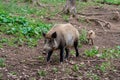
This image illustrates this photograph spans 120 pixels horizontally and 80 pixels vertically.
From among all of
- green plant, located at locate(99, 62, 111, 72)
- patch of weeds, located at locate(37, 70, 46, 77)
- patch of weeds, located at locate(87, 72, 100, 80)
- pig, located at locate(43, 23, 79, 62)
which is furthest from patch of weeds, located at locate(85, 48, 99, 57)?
patch of weeds, located at locate(37, 70, 46, 77)

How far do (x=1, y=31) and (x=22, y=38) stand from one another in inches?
36.2

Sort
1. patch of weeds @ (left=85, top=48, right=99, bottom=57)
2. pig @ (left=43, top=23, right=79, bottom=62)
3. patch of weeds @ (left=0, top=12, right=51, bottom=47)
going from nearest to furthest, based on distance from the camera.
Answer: pig @ (left=43, top=23, right=79, bottom=62), patch of weeds @ (left=85, top=48, right=99, bottom=57), patch of weeds @ (left=0, top=12, right=51, bottom=47)

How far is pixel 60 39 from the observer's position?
807 centimetres

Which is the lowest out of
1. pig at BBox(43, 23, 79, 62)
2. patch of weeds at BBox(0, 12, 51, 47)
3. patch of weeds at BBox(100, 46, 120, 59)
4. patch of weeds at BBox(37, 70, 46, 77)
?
patch of weeds at BBox(100, 46, 120, 59)

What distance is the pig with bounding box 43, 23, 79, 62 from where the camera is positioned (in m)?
7.74

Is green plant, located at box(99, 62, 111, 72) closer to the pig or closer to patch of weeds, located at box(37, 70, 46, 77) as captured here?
the pig

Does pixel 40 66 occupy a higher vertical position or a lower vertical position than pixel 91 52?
higher

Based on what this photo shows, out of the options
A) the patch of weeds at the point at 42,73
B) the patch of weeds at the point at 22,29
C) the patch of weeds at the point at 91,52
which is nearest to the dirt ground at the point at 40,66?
the patch of weeds at the point at 42,73

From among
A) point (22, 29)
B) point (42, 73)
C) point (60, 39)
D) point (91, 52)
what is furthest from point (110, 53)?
point (42, 73)

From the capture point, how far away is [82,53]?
961 cm

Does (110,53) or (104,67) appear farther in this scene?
(110,53)

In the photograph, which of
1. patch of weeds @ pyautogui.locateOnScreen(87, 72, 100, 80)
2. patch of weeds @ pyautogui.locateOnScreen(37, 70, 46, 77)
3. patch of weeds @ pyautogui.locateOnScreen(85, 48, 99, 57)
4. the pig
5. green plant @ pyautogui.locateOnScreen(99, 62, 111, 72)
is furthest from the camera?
patch of weeds @ pyautogui.locateOnScreen(85, 48, 99, 57)

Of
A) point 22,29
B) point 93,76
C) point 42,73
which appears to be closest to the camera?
point 42,73

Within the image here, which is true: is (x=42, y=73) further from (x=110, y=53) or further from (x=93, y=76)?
(x=110, y=53)
